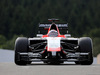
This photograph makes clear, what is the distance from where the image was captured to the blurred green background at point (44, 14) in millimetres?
121562

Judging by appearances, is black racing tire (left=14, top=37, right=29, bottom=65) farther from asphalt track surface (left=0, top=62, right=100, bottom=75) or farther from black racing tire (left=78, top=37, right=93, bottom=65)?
asphalt track surface (left=0, top=62, right=100, bottom=75)

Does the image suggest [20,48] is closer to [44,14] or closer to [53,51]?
[53,51]

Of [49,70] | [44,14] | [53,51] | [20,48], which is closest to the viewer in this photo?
[49,70]

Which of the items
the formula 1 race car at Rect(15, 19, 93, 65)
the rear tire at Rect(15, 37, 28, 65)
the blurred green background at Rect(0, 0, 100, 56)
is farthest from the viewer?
the blurred green background at Rect(0, 0, 100, 56)

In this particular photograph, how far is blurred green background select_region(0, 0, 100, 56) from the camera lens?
122m

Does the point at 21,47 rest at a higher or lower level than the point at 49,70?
higher

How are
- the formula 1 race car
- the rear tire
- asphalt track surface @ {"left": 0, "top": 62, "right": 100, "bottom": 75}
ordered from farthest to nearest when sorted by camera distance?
1. the rear tire
2. the formula 1 race car
3. asphalt track surface @ {"left": 0, "top": 62, "right": 100, "bottom": 75}

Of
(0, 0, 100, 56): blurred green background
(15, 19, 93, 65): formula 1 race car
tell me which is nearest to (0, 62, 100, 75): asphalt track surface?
(15, 19, 93, 65): formula 1 race car

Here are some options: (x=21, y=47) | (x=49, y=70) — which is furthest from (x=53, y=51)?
(x=49, y=70)

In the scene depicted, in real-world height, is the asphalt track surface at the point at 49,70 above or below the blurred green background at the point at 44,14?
below

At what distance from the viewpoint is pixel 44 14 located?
128 meters

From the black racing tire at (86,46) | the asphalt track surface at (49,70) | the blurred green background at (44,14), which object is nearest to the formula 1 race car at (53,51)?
the black racing tire at (86,46)

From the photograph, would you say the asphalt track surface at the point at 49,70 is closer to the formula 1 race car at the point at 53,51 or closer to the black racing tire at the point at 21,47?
the formula 1 race car at the point at 53,51

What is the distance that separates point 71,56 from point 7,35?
11467 cm
